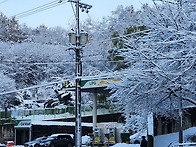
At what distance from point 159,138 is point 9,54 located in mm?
40061

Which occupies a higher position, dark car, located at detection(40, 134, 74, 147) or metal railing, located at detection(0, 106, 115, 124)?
metal railing, located at detection(0, 106, 115, 124)

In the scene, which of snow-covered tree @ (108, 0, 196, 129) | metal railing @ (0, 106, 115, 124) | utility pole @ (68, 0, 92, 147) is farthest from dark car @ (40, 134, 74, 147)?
snow-covered tree @ (108, 0, 196, 129)

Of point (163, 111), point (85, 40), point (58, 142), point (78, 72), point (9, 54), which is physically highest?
point (9, 54)

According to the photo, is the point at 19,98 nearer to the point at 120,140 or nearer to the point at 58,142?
the point at 58,142

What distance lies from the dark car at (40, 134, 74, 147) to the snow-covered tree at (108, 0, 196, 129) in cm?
1456

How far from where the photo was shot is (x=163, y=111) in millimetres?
19391

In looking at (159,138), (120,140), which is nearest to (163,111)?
(159,138)

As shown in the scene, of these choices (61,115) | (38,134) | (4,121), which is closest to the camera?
(38,134)

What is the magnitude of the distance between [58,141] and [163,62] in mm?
20032

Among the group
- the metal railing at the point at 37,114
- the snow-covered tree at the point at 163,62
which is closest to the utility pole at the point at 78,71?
the snow-covered tree at the point at 163,62

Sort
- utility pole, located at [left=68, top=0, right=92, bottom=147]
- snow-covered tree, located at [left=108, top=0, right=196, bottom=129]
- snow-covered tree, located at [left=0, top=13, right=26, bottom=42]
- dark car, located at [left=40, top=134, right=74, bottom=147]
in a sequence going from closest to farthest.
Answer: snow-covered tree, located at [left=108, top=0, right=196, bottom=129], utility pole, located at [left=68, top=0, right=92, bottom=147], dark car, located at [left=40, top=134, right=74, bottom=147], snow-covered tree, located at [left=0, top=13, right=26, bottom=42]

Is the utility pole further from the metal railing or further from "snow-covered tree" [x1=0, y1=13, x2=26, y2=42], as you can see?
"snow-covered tree" [x1=0, y1=13, x2=26, y2=42]

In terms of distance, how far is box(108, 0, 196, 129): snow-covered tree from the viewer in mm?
13344

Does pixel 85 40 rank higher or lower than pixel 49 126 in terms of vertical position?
higher
